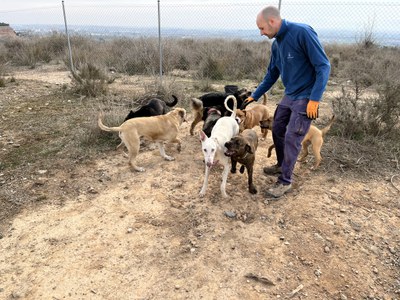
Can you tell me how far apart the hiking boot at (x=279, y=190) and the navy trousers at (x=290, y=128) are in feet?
0.19

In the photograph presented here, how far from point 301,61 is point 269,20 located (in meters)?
0.60

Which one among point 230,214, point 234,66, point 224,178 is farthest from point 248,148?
point 234,66

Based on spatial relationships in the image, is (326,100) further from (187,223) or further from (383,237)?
(187,223)

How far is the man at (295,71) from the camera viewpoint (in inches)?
136

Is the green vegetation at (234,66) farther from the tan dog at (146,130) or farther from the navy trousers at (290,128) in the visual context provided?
the tan dog at (146,130)

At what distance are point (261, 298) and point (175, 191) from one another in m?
→ 2.04

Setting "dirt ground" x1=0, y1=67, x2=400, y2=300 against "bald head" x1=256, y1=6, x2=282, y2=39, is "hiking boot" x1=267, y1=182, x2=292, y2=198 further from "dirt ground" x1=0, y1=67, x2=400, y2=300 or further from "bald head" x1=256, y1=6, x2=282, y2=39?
"bald head" x1=256, y1=6, x2=282, y2=39

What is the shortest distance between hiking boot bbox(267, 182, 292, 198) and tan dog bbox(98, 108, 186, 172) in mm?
1917

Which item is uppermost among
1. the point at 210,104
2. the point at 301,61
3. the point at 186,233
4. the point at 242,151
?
the point at 301,61

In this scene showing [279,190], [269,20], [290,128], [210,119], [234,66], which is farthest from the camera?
[234,66]

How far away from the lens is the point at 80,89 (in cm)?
900

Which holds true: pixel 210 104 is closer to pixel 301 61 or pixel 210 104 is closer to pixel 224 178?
pixel 224 178

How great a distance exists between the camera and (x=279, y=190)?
4.29 metres

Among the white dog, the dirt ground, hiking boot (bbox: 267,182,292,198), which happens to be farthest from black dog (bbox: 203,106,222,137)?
hiking boot (bbox: 267,182,292,198)
